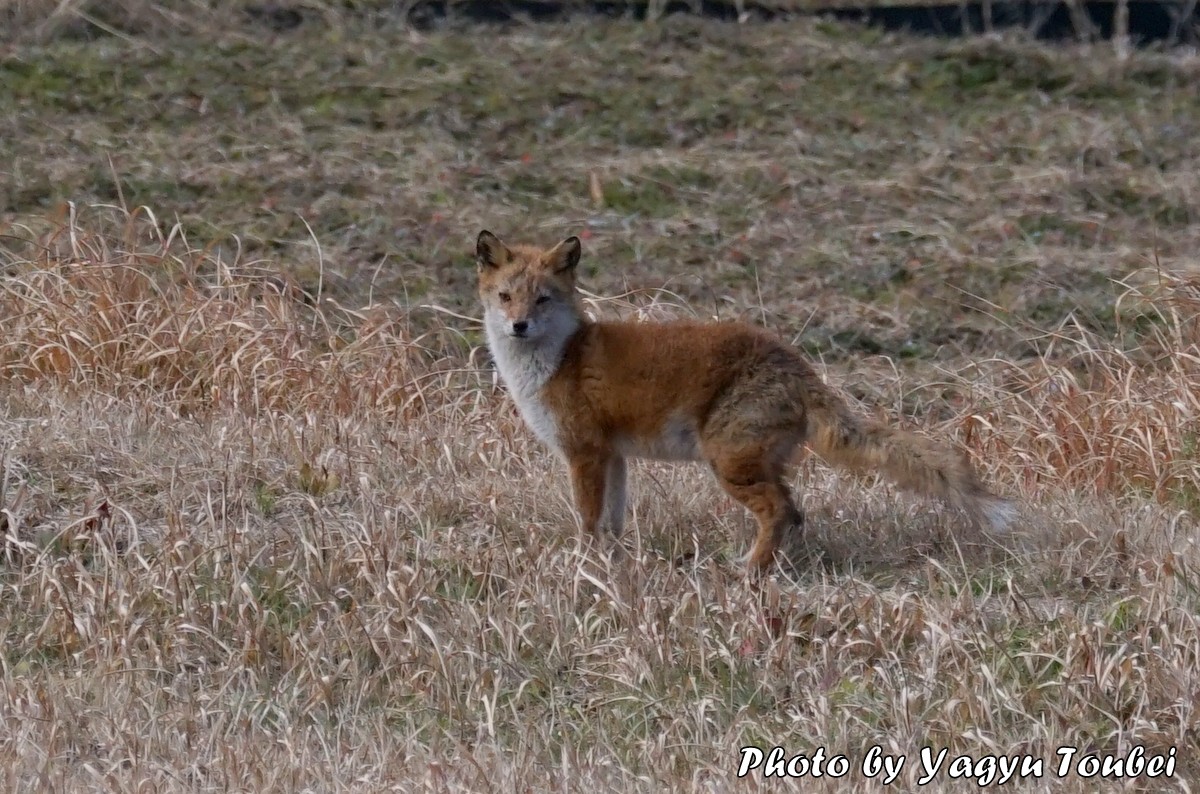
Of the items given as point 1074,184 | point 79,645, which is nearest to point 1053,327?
point 1074,184

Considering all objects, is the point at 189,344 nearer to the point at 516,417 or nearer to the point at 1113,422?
the point at 516,417

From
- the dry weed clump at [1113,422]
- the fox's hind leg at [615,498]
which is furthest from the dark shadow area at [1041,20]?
the fox's hind leg at [615,498]

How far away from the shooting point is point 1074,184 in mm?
13484

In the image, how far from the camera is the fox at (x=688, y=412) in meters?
6.57

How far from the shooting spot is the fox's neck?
23.0ft

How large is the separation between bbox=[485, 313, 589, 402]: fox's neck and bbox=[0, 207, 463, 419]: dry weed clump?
1.90m

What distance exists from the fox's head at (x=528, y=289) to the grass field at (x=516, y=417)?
30.8 inches

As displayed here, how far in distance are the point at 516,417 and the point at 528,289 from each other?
1.83 metres

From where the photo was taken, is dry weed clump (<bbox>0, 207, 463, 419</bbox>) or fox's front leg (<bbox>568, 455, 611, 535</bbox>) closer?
fox's front leg (<bbox>568, 455, 611, 535</bbox>)

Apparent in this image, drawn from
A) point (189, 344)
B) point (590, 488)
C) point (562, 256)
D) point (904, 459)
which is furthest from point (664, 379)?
point (189, 344)

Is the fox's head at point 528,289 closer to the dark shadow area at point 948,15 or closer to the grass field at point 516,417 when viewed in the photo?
the grass field at point 516,417

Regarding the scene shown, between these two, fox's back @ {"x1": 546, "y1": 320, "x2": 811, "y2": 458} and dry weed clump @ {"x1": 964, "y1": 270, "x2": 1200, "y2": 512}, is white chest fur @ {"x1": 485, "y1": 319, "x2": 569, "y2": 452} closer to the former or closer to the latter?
fox's back @ {"x1": 546, "y1": 320, "x2": 811, "y2": 458}

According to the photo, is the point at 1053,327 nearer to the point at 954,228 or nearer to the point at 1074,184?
the point at 954,228

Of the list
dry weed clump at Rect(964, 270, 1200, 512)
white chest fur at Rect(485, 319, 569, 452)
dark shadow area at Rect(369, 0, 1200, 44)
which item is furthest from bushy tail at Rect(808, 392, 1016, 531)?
dark shadow area at Rect(369, 0, 1200, 44)
